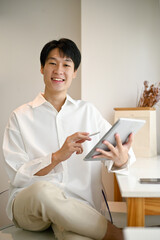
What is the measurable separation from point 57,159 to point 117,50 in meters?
1.20

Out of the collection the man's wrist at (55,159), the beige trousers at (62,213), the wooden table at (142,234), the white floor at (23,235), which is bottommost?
the white floor at (23,235)

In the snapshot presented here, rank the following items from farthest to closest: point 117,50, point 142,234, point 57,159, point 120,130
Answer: point 117,50 < point 57,159 < point 120,130 < point 142,234

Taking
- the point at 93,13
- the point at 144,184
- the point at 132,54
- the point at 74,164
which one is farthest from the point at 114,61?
the point at 144,184

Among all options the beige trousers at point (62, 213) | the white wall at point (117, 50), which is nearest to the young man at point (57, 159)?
the beige trousers at point (62, 213)

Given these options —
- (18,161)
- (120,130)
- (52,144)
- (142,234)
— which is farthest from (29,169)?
(142,234)

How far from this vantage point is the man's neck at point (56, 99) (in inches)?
73.1

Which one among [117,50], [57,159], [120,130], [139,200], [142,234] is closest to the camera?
[142,234]

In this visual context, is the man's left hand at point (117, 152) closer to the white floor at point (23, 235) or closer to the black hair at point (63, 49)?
the white floor at point (23, 235)

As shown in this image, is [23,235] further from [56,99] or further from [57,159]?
[56,99]

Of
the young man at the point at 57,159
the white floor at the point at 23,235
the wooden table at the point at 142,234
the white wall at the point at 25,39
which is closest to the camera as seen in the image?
the wooden table at the point at 142,234

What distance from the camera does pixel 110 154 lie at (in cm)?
140

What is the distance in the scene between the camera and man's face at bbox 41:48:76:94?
5.90ft

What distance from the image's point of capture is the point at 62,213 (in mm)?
1242

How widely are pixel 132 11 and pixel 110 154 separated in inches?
56.9
